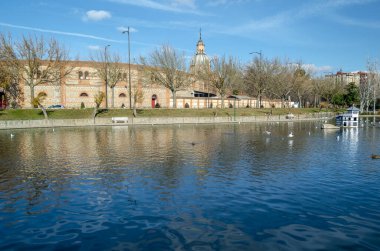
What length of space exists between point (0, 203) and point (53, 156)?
1133cm

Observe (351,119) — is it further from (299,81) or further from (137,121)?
(299,81)

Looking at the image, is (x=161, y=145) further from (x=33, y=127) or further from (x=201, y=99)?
(x=201, y=99)

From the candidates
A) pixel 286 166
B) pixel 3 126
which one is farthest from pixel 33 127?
pixel 286 166

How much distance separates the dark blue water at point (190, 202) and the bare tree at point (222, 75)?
54.6 meters

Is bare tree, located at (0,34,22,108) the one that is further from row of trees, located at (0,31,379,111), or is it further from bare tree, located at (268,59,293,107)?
A: bare tree, located at (268,59,293,107)

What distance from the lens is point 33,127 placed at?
50.7 m

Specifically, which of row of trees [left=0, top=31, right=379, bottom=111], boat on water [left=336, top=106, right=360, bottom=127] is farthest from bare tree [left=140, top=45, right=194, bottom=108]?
boat on water [left=336, top=106, right=360, bottom=127]

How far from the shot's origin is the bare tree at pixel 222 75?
77562mm

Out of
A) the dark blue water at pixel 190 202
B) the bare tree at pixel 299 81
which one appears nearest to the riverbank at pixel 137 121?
the bare tree at pixel 299 81

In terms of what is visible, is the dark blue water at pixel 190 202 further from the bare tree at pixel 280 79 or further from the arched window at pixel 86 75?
the bare tree at pixel 280 79

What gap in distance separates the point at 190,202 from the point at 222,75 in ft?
219

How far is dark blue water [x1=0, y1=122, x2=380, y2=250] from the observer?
32.9 feet

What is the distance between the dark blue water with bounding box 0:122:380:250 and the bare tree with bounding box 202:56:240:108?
54606mm

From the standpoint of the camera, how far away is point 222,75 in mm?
77875
